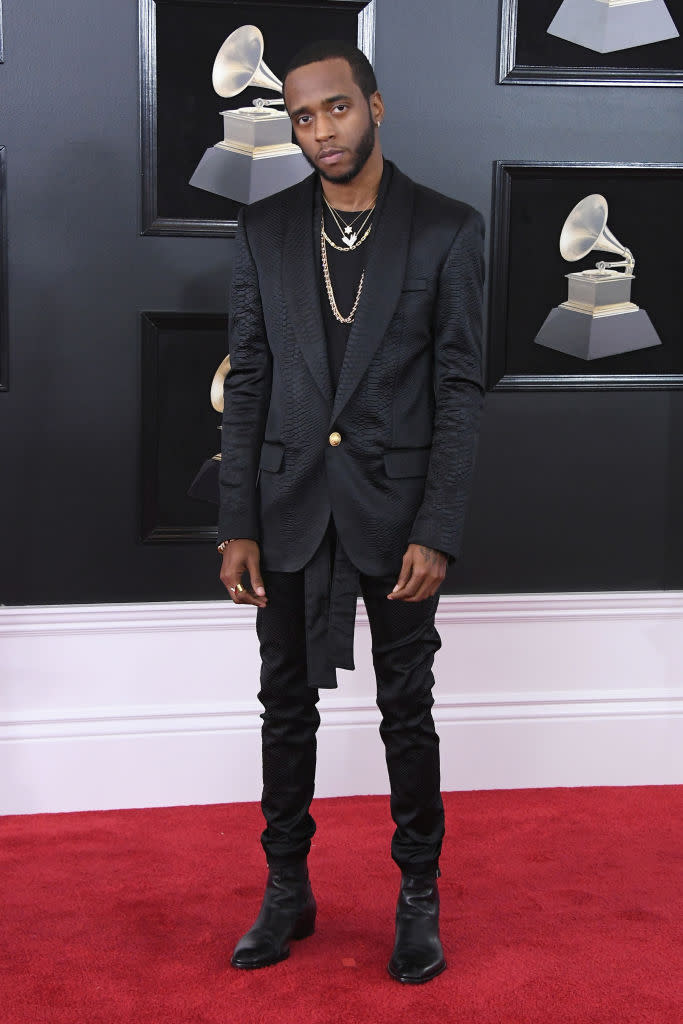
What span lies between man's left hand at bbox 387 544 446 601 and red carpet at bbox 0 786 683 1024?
78 centimetres

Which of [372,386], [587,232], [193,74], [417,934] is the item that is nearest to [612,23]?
[587,232]

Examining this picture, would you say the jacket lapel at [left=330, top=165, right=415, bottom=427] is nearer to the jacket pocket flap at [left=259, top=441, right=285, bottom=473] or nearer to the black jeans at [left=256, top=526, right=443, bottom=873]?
the jacket pocket flap at [left=259, top=441, right=285, bottom=473]

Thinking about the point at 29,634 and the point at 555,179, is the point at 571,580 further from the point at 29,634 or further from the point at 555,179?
the point at 29,634

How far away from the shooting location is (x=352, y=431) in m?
2.20

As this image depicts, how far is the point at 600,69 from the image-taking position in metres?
3.06

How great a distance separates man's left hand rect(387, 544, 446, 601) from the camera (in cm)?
218

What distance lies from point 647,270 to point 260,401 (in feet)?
4.58

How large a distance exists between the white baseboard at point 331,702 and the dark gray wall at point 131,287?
0.10m

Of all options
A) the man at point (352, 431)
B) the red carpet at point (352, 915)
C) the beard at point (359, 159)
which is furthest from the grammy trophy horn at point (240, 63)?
the red carpet at point (352, 915)

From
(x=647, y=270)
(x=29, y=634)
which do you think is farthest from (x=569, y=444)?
(x=29, y=634)

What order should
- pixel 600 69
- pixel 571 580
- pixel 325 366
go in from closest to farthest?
pixel 325 366, pixel 600 69, pixel 571 580

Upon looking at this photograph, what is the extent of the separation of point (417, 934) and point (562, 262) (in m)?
1.79

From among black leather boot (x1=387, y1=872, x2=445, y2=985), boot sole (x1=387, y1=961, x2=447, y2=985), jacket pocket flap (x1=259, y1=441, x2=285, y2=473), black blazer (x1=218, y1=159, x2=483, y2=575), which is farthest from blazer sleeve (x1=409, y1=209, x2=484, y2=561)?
boot sole (x1=387, y1=961, x2=447, y2=985)

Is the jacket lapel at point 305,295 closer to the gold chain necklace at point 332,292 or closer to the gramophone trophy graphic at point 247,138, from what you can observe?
the gold chain necklace at point 332,292
